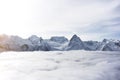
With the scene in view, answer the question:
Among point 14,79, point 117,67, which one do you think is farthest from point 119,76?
point 14,79

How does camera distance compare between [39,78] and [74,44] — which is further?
[74,44]

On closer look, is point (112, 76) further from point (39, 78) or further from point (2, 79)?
point (2, 79)

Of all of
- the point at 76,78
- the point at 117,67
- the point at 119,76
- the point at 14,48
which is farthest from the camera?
the point at 14,48

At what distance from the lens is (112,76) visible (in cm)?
855

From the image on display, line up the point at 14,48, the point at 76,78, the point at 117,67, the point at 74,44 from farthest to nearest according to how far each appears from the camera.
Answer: the point at 74,44, the point at 14,48, the point at 117,67, the point at 76,78

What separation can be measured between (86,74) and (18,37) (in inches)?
3883

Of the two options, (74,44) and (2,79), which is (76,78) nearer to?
(2,79)

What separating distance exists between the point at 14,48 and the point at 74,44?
66808 mm

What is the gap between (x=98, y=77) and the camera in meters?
8.14

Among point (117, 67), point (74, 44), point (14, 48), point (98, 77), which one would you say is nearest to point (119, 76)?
point (98, 77)

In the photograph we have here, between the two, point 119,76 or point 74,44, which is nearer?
point 119,76

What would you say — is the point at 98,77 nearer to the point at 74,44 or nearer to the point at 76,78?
the point at 76,78

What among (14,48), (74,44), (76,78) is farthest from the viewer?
(74,44)

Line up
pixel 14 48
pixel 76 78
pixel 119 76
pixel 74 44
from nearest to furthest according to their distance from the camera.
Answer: pixel 76 78 → pixel 119 76 → pixel 14 48 → pixel 74 44
